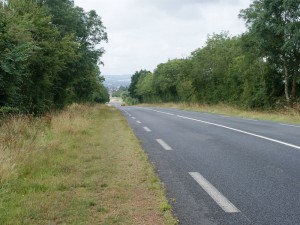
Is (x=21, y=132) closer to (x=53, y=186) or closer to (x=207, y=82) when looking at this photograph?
(x=53, y=186)

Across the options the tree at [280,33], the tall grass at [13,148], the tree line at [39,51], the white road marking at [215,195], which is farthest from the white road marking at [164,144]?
the tree at [280,33]

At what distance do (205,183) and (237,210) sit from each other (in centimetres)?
144

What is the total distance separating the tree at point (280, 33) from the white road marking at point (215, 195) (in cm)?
2303

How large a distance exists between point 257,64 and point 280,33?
20.2 feet

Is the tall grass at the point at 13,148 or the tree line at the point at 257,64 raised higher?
the tree line at the point at 257,64

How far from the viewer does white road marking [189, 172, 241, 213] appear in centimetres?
484

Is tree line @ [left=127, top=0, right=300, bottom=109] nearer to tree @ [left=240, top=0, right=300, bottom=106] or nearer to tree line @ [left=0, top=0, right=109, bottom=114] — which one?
tree @ [left=240, top=0, right=300, bottom=106]

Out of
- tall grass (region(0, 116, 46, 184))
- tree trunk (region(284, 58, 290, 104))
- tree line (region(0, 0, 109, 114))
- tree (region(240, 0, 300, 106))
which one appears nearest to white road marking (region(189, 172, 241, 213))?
tall grass (region(0, 116, 46, 184))

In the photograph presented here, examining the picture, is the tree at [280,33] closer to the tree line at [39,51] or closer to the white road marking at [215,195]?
the tree line at [39,51]

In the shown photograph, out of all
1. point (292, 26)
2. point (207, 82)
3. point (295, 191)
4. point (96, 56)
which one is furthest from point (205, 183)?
point (207, 82)

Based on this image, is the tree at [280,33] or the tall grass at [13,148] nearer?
the tall grass at [13,148]

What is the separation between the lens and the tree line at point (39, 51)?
41.9 ft

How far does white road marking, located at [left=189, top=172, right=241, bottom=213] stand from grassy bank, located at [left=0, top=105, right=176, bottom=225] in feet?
2.41

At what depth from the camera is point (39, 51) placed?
60.7ft
